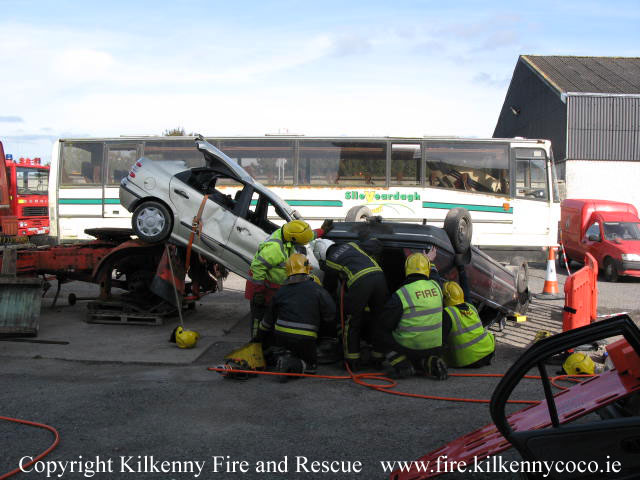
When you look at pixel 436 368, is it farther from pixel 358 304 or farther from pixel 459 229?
pixel 459 229

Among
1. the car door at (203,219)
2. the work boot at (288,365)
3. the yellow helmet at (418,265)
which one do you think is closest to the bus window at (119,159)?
the car door at (203,219)

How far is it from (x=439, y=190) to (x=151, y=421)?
1206 centimetres

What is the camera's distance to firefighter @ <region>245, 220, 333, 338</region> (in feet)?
22.6

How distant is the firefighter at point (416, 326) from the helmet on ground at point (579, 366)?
1.21 m

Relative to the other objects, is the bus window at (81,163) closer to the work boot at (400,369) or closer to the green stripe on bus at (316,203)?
Result: the green stripe on bus at (316,203)

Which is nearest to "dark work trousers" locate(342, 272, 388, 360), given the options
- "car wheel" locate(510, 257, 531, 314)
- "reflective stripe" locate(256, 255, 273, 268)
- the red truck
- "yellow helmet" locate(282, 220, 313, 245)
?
"yellow helmet" locate(282, 220, 313, 245)

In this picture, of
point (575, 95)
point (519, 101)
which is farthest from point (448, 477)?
point (519, 101)

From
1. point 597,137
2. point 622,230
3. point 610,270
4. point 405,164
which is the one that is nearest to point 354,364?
point 405,164

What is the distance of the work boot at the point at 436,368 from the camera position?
6047 mm

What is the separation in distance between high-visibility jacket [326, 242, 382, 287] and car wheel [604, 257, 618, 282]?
10.3 m

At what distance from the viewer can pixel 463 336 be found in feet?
21.2

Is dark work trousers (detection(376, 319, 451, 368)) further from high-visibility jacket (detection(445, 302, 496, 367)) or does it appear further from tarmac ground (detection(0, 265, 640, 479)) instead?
tarmac ground (detection(0, 265, 640, 479))

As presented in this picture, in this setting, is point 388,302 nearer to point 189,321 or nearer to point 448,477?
point 448,477

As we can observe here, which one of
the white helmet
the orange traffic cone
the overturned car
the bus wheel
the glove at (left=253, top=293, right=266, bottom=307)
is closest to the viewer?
the glove at (left=253, top=293, right=266, bottom=307)
